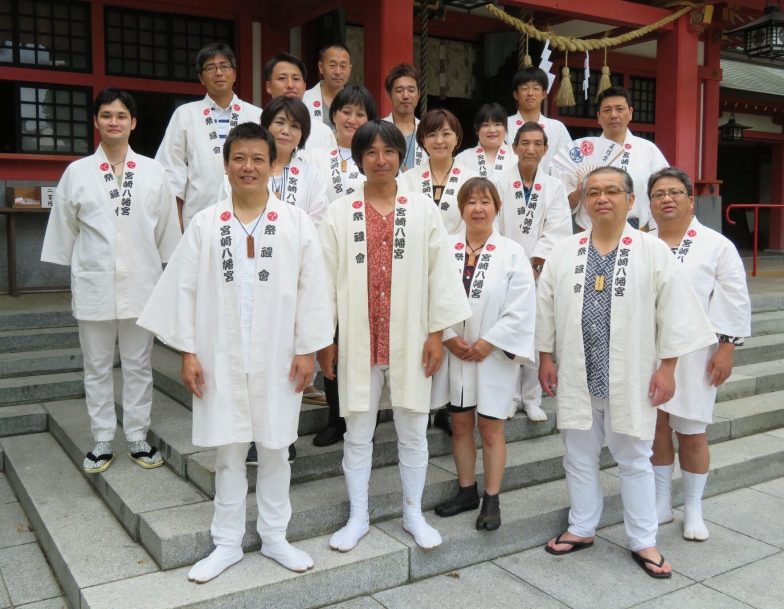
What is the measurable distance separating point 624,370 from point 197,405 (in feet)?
6.84

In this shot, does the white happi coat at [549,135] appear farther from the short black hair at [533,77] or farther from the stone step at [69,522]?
the stone step at [69,522]

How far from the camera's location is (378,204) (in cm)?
367

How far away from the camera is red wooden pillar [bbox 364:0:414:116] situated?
7078 mm

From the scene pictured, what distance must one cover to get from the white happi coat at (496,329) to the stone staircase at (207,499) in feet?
2.24

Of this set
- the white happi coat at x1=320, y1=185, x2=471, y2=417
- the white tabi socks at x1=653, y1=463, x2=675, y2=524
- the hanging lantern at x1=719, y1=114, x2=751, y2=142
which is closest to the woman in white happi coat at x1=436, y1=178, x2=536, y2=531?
the white happi coat at x1=320, y1=185, x2=471, y2=417

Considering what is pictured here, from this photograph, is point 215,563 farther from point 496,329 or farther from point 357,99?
point 357,99

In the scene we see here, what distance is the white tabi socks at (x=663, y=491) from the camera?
4301 millimetres

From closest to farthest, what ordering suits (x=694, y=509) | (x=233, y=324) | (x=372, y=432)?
(x=233, y=324) → (x=372, y=432) → (x=694, y=509)

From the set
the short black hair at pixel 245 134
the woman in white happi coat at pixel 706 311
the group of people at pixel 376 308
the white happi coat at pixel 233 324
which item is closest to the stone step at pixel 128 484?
the group of people at pixel 376 308

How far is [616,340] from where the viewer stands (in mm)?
3697

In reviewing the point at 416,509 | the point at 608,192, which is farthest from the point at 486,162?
the point at 416,509

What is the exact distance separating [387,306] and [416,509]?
41.1 inches

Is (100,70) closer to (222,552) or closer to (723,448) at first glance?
(222,552)

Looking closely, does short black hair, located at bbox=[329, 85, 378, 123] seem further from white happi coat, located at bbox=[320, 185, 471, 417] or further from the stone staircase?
the stone staircase
